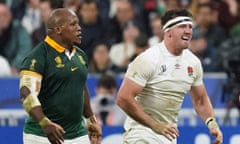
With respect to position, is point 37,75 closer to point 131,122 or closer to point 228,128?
point 131,122

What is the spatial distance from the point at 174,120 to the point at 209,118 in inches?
18.0

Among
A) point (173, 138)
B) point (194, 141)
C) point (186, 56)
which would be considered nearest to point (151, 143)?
point (173, 138)

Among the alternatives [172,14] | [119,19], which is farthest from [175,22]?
[119,19]

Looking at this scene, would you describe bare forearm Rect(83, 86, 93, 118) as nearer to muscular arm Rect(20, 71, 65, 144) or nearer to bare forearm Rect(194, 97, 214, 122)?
muscular arm Rect(20, 71, 65, 144)

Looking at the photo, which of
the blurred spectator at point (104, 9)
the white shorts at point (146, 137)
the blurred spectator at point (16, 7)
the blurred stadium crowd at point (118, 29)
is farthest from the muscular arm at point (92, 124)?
the blurred spectator at point (16, 7)

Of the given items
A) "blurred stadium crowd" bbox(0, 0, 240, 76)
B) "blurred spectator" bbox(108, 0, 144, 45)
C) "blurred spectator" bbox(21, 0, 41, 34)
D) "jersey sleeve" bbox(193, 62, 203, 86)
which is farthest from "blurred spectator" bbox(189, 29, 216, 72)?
Result: "jersey sleeve" bbox(193, 62, 203, 86)

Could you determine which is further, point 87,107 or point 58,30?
point 87,107

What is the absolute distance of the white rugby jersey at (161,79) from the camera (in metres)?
9.81

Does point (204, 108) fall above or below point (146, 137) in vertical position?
above

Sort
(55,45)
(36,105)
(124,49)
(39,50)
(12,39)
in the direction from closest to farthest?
(36,105) < (39,50) < (55,45) < (12,39) < (124,49)

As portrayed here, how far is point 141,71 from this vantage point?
9.77 m

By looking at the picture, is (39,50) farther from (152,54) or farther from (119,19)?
(119,19)

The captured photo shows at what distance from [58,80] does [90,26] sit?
6.94 m

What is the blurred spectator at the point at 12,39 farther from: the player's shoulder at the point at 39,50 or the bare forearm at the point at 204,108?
the player's shoulder at the point at 39,50
